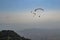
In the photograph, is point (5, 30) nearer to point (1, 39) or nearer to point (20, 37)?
point (20, 37)

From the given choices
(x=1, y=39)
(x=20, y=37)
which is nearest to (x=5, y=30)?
(x=20, y=37)

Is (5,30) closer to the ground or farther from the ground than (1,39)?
farther from the ground

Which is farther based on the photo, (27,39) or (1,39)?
(27,39)

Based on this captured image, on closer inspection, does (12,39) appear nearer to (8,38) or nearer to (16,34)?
(8,38)

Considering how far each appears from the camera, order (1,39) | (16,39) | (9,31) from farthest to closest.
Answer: (9,31) < (16,39) < (1,39)

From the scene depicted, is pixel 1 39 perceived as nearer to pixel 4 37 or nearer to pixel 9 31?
pixel 4 37

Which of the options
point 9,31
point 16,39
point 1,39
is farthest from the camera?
point 9,31

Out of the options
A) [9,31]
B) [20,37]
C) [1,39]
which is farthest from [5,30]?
[1,39]

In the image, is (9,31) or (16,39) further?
(9,31)
